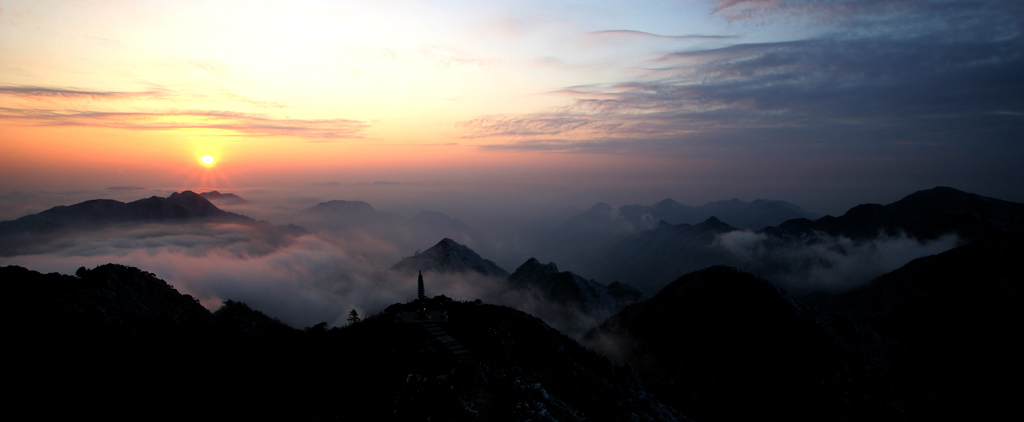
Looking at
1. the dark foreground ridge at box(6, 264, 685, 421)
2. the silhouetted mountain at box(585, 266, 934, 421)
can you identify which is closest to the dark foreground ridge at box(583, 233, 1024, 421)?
the silhouetted mountain at box(585, 266, 934, 421)

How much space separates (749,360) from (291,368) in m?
56.8

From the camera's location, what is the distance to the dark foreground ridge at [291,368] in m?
28.3

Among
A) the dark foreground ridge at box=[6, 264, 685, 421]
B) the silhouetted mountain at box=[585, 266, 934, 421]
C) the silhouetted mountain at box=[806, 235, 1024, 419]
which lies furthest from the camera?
the silhouetted mountain at box=[806, 235, 1024, 419]

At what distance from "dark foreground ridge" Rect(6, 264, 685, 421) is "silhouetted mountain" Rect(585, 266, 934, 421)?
18.0 m

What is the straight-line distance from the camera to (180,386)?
107ft

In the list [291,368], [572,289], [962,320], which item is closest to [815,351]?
[962,320]

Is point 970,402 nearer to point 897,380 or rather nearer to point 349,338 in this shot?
point 897,380

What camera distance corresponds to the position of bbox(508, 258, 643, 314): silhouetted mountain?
158 metres

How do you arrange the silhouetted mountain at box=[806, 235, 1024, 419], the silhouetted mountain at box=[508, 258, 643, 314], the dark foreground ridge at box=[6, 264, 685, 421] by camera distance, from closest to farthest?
the dark foreground ridge at box=[6, 264, 685, 421] < the silhouetted mountain at box=[806, 235, 1024, 419] < the silhouetted mountain at box=[508, 258, 643, 314]

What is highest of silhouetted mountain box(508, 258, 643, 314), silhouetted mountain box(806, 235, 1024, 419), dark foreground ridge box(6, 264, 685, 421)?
dark foreground ridge box(6, 264, 685, 421)

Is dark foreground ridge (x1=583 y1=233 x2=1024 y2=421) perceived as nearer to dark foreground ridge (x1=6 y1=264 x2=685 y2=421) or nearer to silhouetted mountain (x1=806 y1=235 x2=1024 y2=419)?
silhouetted mountain (x1=806 y1=235 x2=1024 y2=419)

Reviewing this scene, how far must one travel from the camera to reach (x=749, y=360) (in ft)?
191


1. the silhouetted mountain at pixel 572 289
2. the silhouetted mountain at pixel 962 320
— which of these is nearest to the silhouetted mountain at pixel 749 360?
the silhouetted mountain at pixel 962 320

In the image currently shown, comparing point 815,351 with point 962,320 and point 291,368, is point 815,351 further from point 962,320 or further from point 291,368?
point 291,368
